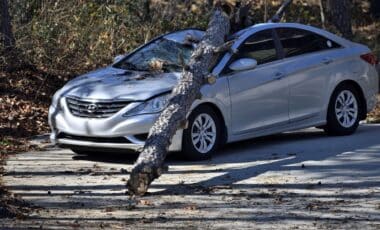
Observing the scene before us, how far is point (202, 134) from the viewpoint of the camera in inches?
393

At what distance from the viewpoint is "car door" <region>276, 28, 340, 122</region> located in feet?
36.6

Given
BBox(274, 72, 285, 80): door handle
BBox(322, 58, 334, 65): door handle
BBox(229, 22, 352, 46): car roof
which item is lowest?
BBox(274, 72, 285, 80): door handle

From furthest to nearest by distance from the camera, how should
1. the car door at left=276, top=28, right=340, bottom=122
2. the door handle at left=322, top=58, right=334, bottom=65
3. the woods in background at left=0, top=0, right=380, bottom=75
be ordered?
the woods in background at left=0, top=0, right=380, bottom=75 → the door handle at left=322, top=58, right=334, bottom=65 → the car door at left=276, top=28, right=340, bottom=122

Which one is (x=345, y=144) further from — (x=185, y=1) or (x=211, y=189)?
(x=185, y=1)

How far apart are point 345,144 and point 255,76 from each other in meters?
1.62

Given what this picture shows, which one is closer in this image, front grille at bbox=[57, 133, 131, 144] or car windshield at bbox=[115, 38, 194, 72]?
front grille at bbox=[57, 133, 131, 144]

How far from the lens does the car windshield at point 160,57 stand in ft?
34.9

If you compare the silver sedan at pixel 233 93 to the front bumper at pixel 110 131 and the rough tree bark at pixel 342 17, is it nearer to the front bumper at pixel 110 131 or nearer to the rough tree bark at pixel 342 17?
the front bumper at pixel 110 131

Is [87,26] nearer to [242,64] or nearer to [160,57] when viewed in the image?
[160,57]

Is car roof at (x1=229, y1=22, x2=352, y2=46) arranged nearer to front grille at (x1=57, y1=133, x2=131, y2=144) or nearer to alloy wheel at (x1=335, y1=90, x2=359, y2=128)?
alloy wheel at (x1=335, y1=90, x2=359, y2=128)

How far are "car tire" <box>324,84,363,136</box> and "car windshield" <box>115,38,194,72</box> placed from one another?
2315 mm

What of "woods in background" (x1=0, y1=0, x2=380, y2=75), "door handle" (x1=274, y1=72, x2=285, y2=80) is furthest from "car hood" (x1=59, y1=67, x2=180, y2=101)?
"woods in background" (x1=0, y1=0, x2=380, y2=75)

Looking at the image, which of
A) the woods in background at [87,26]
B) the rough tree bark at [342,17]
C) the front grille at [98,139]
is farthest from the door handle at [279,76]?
the rough tree bark at [342,17]

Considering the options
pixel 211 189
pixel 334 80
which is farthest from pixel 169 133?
pixel 334 80
